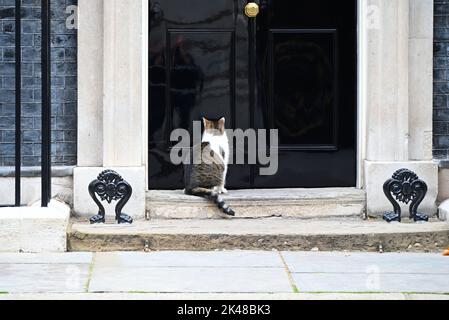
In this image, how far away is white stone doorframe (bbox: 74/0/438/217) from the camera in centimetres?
827

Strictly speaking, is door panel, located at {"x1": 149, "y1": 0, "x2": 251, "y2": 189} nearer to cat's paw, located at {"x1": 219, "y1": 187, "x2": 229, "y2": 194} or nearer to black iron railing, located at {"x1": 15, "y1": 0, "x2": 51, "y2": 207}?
cat's paw, located at {"x1": 219, "y1": 187, "x2": 229, "y2": 194}

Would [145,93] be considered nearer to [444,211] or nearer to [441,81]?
[441,81]

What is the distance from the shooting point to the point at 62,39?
8367 millimetres

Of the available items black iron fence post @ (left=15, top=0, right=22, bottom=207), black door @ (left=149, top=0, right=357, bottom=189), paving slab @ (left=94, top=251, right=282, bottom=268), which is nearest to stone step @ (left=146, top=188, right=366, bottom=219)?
black door @ (left=149, top=0, right=357, bottom=189)

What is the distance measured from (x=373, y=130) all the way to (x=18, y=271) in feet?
10.2

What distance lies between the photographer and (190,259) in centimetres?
746

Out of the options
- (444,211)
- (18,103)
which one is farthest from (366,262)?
(18,103)

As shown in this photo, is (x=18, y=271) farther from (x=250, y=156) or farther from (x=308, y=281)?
(x=250, y=156)

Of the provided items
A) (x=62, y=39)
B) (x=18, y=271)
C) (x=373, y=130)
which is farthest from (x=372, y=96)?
(x=18, y=271)

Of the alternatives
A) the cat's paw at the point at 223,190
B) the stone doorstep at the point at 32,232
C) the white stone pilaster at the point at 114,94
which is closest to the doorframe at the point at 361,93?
the cat's paw at the point at 223,190

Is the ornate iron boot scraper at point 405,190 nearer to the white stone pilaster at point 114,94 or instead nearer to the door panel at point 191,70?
the door panel at point 191,70

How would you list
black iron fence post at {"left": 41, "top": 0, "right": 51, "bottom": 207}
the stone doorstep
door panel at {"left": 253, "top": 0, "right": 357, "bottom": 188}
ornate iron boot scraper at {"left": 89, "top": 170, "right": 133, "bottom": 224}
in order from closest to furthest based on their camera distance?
the stone doorstep
black iron fence post at {"left": 41, "top": 0, "right": 51, "bottom": 207}
ornate iron boot scraper at {"left": 89, "top": 170, "right": 133, "bottom": 224}
door panel at {"left": 253, "top": 0, "right": 357, "bottom": 188}

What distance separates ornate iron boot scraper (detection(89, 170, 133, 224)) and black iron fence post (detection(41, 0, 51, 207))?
1.37ft

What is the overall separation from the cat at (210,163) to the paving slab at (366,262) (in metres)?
1.10
